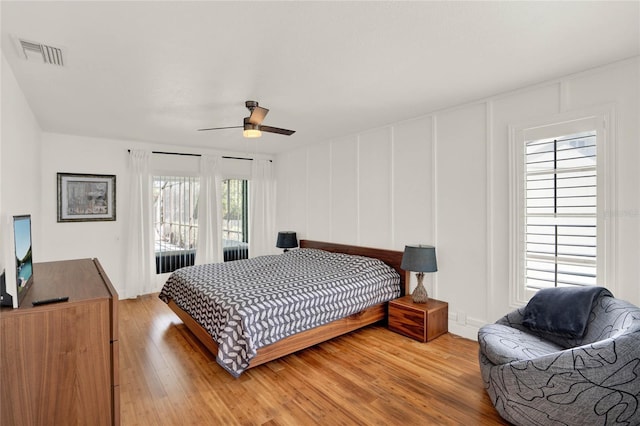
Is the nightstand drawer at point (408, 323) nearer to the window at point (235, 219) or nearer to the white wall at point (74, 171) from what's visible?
the window at point (235, 219)

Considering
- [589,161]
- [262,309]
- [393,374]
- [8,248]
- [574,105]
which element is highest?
[574,105]

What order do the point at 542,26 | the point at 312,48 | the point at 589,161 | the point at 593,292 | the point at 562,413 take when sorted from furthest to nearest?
the point at 589,161
the point at 593,292
the point at 312,48
the point at 542,26
the point at 562,413

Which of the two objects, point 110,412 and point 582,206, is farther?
point 582,206

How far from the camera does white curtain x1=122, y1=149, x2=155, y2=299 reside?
5.00m

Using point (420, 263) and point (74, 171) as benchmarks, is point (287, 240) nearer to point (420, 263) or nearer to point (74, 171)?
point (420, 263)

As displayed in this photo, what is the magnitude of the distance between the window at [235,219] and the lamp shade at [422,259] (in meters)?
3.74

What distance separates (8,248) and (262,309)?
170 centimetres

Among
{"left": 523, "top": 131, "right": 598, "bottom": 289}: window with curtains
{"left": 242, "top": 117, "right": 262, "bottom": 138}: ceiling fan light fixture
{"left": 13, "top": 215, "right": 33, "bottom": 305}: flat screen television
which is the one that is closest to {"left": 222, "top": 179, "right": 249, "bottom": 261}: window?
{"left": 242, "top": 117, "right": 262, "bottom": 138}: ceiling fan light fixture

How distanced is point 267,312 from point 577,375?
2.14 meters

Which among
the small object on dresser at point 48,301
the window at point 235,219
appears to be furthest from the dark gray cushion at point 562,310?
the window at point 235,219

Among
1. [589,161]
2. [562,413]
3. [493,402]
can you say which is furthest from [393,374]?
[589,161]

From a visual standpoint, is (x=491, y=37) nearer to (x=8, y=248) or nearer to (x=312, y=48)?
(x=312, y=48)

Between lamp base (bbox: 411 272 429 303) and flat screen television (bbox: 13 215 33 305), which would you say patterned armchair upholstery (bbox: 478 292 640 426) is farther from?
flat screen television (bbox: 13 215 33 305)

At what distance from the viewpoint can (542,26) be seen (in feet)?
6.44
